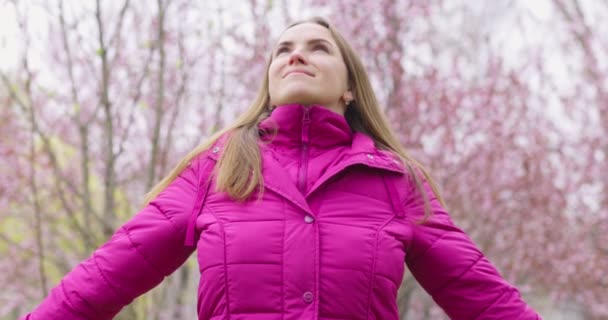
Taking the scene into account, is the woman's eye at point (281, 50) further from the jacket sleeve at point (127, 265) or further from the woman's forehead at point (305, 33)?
the jacket sleeve at point (127, 265)

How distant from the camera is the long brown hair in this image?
212cm

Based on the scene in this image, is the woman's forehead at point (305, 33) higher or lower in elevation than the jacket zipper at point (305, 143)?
higher

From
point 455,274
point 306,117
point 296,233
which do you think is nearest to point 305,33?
point 306,117

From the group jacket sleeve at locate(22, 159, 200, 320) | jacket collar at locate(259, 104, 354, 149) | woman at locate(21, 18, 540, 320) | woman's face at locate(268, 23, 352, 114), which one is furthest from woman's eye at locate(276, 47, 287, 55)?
jacket sleeve at locate(22, 159, 200, 320)

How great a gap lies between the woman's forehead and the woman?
88mm

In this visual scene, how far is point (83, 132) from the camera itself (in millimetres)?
4379

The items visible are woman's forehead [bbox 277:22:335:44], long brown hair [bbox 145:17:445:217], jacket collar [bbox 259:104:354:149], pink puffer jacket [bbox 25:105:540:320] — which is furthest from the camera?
woman's forehead [bbox 277:22:335:44]

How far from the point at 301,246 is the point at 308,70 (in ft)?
2.15

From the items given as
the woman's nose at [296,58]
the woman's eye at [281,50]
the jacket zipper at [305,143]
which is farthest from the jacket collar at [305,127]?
the woman's eye at [281,50]

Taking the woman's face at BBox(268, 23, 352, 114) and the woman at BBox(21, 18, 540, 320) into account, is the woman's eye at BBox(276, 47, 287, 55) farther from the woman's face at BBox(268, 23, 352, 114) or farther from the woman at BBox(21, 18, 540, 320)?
Answer: the woman at BBox(21, 18, 540, 320)

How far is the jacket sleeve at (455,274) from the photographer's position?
212 cm

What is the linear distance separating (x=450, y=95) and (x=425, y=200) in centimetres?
551

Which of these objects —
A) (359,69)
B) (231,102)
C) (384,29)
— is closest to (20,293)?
(231,102)

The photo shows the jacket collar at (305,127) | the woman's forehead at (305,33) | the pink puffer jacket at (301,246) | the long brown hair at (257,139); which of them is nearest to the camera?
the pink puffer jacket at (301,246)
